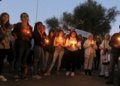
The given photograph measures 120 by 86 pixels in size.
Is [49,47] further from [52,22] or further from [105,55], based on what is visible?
[52,22]

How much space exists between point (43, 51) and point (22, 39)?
1.80 meters

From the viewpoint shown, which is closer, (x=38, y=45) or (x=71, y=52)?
(x=38, y=45)

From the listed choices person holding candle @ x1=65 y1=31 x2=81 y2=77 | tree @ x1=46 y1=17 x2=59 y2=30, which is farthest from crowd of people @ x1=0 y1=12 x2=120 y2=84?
tree @ x1=46 y1=17 x2=59 y2=30

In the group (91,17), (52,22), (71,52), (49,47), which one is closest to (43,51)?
(49,47)

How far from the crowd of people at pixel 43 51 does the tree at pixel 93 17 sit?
36357 mm

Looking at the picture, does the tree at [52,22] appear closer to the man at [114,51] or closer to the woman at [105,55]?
the woman at [105,55]

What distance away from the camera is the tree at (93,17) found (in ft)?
190

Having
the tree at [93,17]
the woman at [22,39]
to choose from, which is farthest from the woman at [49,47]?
the tree at [93,17]

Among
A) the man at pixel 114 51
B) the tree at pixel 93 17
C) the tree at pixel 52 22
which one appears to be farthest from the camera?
the tree at pixel 52 22

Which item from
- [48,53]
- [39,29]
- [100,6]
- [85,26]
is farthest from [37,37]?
[100,6]

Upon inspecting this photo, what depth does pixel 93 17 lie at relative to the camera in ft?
192

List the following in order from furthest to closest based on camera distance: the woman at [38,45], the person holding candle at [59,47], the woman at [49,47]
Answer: the person holding candle at [59,47]
the woman at [49,47]
the woman at [38,45]

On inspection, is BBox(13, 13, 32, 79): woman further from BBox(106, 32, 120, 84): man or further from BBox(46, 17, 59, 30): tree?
BBox(46, 17, 59, 30): tree

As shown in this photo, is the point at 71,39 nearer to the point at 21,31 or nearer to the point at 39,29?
the point at 39,29
